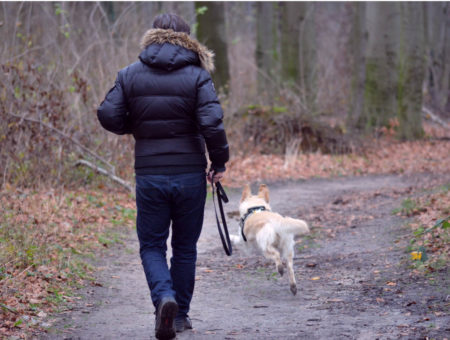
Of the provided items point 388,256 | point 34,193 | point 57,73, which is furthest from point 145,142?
point 57,73

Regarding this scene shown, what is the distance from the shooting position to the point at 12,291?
5141 mm

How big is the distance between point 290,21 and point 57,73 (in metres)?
12.8

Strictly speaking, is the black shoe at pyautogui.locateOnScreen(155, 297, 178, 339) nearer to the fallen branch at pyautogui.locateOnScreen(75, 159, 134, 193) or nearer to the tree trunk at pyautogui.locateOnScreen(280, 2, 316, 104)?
the fallen branch at pyautogui.locateOnScreen(75, 159, 134, 193)

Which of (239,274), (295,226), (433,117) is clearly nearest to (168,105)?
(295,226)

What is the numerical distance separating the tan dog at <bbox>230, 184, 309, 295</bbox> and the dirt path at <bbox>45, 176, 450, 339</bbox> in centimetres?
34

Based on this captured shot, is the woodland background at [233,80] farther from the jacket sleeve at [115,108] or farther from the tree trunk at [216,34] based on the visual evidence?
the jacket sleeve at [115,108]

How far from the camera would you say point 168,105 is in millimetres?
4184

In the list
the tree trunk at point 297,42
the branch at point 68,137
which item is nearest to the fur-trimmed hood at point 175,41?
the branch at point 68,137

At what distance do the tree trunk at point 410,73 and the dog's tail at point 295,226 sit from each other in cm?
1354

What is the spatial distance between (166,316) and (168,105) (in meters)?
1.45

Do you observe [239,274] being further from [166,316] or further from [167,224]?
[166,316]

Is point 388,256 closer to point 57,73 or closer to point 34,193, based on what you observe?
point 34,193

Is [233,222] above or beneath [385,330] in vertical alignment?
beneath

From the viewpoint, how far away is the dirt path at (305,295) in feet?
14.6
